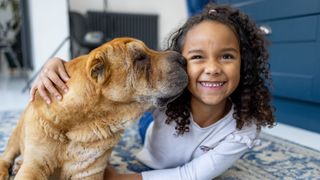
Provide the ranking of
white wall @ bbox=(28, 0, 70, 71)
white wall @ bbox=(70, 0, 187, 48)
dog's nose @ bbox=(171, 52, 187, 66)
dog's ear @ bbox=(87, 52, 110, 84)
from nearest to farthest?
dog's ear @ bbox=(87, 52, 110, 84)
dog's nose @ bbox=(171, 52, 187, 66)
white wall @ bbox=(28, 0, 70, 71)
white wall @ bbox=(70, 0, 187, 48)

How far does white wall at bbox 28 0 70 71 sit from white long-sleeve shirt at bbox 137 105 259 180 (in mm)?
2083

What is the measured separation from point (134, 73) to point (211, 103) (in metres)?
0.28

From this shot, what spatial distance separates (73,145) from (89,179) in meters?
0.11

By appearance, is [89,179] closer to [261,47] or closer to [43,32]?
[261,47]

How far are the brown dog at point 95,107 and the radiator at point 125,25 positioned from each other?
2906 mm

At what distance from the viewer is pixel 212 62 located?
892 millimetres

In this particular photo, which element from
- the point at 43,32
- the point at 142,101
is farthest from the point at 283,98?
the point at 43,32

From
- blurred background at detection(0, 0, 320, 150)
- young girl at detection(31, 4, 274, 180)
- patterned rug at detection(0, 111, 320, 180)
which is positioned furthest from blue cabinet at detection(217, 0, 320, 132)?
young girl at detection(31, 4, 274, 180)

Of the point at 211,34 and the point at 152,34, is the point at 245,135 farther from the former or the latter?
the point at 152,34

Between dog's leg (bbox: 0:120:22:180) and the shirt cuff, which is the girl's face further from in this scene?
dog's leg (bbox: 0:120:22:180)

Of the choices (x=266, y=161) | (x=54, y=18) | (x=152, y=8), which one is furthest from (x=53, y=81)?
(x=152, y=8)

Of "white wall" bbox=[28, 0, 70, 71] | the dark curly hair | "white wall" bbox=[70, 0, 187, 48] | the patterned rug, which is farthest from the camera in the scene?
"white wall" bbox=[70, 0, 187, 48]

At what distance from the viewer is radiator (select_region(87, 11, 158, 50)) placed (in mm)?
3713

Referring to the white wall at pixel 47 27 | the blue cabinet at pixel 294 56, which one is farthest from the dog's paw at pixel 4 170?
the white wall at pixel 47 27
